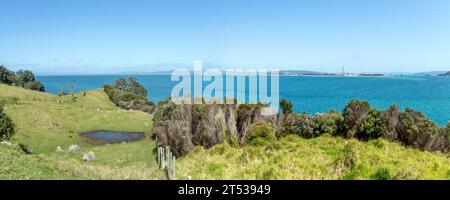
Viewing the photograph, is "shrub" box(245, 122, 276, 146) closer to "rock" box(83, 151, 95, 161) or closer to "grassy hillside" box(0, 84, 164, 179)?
"grassy hillside" box(0, 84, 164, 179)

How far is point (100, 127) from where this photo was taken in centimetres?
2417

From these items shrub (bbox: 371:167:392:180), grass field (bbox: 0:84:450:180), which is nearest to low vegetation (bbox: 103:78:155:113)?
grass field (bbox: 0:84:450:180)

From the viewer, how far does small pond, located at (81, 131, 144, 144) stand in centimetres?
2183

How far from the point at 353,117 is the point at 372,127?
173 cm

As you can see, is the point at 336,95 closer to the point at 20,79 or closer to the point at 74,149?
the point at 20,79

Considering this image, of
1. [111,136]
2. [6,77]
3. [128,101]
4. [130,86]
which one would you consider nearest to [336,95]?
[130,86]

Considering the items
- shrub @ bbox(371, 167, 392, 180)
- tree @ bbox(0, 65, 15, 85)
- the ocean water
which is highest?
tree @ bbox(0, 65, 15, 85)

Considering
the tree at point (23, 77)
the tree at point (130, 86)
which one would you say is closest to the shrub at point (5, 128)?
the tree at point (23, 77)

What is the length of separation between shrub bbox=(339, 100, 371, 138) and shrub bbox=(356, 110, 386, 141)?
34 centimetres

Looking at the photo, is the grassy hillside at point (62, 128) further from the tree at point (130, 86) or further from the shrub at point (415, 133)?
the tree at point (130, 86)

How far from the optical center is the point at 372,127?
17.2m

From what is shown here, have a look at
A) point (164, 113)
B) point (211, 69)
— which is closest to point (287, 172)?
point (211, 69)
